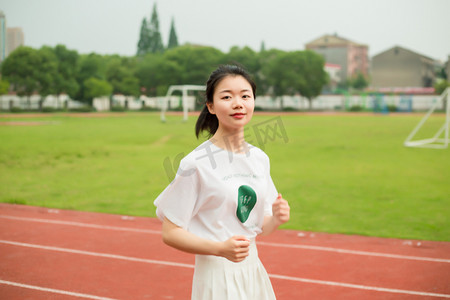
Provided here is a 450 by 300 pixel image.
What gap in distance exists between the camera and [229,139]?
2.08m

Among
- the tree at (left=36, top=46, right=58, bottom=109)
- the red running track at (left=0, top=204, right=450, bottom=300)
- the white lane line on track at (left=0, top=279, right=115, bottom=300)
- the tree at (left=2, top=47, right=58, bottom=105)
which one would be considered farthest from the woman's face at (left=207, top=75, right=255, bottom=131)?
the tree at (left=36, top=46, right=58, bottom=109)

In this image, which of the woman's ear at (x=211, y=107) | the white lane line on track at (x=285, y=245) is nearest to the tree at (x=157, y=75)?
the white lane line on track at (x=285, y=245)

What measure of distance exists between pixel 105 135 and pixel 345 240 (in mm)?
18691

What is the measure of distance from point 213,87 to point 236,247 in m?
0.65

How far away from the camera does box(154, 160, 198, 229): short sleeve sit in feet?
6.45

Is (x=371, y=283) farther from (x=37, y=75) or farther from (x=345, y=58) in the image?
(x=345, y=58)

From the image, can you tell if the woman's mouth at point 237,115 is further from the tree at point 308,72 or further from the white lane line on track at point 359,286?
the tree at point 308,72

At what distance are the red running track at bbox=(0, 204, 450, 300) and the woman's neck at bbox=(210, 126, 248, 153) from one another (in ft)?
9.92

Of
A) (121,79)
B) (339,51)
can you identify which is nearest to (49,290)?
(121,79)

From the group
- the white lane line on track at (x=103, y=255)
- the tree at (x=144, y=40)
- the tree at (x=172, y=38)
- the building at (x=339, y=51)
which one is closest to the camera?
the white lane line on track at (x=103, y=255)

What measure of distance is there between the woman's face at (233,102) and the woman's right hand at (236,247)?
0.45m

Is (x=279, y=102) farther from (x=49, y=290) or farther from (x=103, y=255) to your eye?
(x=49, y=290)

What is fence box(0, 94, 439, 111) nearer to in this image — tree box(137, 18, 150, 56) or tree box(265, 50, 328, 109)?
tree box(265, 50, 328, 109)

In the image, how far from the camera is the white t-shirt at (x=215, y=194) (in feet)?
6.47
